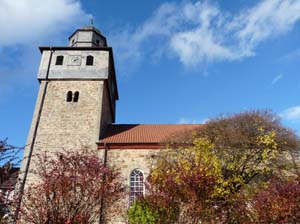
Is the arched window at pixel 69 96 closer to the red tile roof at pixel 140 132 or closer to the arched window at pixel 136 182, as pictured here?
the red tile roof at pixel 140 132

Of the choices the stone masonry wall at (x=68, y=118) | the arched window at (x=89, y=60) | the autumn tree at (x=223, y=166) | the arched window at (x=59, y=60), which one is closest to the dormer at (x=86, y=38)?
the arched window at (x=89, y=60)

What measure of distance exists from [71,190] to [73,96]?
8.51m

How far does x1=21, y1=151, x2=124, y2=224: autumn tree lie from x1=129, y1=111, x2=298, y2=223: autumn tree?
2540mm

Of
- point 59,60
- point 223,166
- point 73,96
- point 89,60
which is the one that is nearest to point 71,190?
point 223,166

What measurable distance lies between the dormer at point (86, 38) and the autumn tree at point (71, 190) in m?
9.67

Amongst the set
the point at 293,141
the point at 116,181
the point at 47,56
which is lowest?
the point at 116,181

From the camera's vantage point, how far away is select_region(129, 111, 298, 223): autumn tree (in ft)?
39.0

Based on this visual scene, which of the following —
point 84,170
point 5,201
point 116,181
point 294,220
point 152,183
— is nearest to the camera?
point 5,201

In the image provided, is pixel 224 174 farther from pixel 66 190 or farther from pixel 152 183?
pixel 66 190

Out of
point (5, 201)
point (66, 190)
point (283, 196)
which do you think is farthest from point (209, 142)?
point (5, 201)

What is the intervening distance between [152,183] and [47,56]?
13.7 m

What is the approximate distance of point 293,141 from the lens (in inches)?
548

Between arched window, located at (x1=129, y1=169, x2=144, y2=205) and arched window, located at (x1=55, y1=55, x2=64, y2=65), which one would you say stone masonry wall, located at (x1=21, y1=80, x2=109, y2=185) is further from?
arched window, located at (x1=129, y1=169, x2=144, y2=205)

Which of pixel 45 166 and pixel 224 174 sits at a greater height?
pixel 45 166
